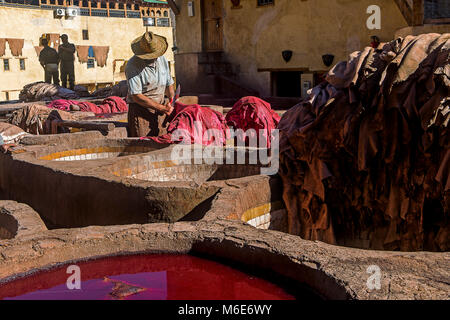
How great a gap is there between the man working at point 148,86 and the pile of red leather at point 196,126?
20 cm

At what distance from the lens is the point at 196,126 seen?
735cm

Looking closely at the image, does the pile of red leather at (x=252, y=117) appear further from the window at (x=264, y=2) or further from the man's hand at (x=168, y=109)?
the window at (x=264, y=2)

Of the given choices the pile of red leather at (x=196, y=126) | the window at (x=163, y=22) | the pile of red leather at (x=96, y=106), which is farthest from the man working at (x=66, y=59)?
the pile of red leather at (x=196, y=126)

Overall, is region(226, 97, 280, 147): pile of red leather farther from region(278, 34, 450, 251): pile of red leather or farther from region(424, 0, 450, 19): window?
region(424, 0, 450, 19): window

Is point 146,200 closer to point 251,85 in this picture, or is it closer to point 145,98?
point 145,98

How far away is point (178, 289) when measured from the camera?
2.54m

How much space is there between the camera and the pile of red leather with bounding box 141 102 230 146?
7.06 meters

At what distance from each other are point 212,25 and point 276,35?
9.22 ft

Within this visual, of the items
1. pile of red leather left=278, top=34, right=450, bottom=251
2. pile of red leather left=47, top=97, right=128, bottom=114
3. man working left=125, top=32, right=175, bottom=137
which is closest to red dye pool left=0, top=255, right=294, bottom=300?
pile of red leather left=278, top=34, right=450, bottom=251

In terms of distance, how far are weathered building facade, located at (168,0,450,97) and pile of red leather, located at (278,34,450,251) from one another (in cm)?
490

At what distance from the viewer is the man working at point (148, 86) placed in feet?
→ 22.8

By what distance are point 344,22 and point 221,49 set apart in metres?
4.60

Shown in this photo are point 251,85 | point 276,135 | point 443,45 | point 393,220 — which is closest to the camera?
point 443,45

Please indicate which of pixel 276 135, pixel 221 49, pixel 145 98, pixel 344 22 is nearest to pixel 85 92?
pixel 221 49
